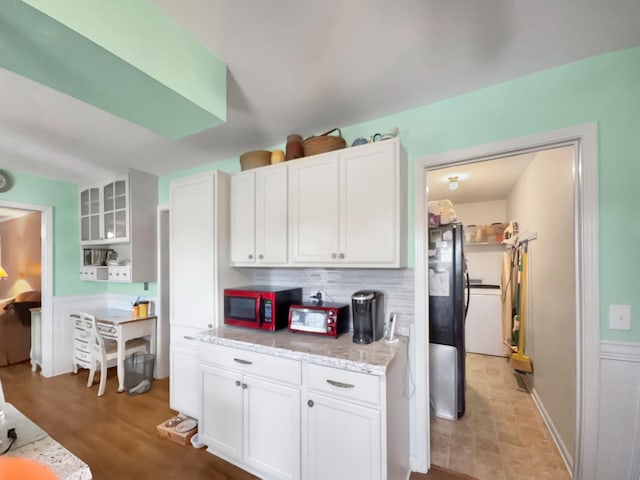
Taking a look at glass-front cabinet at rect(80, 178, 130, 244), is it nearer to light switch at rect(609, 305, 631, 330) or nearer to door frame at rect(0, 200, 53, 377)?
door frame at rect(0, 200, 53, 377)

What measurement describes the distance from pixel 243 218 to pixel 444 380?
2337 millimetres

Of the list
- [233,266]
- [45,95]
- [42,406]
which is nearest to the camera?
[45,95]

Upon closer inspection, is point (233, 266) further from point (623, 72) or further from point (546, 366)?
point (546, 366)

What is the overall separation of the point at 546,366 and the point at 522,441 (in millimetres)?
680

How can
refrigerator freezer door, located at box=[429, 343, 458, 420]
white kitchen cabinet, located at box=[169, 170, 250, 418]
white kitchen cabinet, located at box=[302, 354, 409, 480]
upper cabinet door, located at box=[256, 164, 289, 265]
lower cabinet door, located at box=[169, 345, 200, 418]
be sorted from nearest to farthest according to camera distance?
white kitchen cabinet, located at box=[302, 354, 409, 480]
upper cabinet door, located at box=[256, 164, 289, 265]
white kitchen cabinet, located at box=[169, 170, 250, 418]
lower cabinet door, located at box=[169, 345, 200, 418]
refrigerator freezer door, located at box=[429, 343, 458, 420]

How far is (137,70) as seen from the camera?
3.77ft

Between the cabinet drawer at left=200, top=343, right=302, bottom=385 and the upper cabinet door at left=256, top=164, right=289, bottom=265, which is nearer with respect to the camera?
the cabinet drawer at left=200, top=343, right=302, bottom=385

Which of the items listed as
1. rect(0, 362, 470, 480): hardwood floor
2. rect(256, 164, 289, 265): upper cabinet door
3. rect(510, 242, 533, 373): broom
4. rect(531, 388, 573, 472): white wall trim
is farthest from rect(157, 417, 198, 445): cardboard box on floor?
rect(510, 242, 533, 373): broom

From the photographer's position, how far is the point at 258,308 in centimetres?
206

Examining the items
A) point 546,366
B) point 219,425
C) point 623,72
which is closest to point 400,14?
point 623,72

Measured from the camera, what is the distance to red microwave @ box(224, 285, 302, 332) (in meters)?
2.04

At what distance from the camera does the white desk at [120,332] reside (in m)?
2.99

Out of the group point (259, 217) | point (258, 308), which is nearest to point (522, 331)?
point (258, 308)

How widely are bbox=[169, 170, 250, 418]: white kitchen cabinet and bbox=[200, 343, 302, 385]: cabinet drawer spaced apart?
0.33 m
